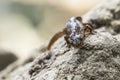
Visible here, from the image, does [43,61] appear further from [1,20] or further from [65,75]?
[1,20]

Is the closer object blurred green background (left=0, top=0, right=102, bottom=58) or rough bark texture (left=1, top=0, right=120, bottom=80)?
rough bark texture (left=1, top=0, right=120, bottom=80)

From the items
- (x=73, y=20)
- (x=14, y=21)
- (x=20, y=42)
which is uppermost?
(x=14, y=21)

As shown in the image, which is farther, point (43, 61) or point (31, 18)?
point (31, 18)

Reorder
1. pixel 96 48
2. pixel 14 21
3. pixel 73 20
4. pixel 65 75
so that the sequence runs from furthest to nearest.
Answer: pixel 14 21
pixel 73 20
pixel 96 48
pixel 65 75

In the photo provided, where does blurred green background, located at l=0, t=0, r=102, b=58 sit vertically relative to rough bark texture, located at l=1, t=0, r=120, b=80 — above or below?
above

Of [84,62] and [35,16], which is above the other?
[35,16]

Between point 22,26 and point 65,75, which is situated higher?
point 22,26

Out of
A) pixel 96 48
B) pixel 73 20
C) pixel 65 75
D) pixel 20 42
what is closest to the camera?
pixel 65 75

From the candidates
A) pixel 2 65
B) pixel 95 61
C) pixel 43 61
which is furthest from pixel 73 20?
pixel 2 65
